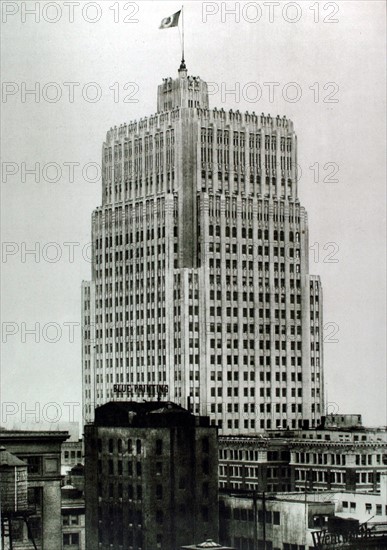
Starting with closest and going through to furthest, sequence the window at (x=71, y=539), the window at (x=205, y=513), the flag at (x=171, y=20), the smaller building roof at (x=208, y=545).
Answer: the flag at (x=171, y=20) → the smaller building roof at (x=208, y=545) → the window at (x=71, y=539) → the window at (x=205, y=513)

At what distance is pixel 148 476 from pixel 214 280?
3923 mm

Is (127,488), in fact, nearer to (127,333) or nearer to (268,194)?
(127,333)

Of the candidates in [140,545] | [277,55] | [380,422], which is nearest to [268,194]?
[277,55]

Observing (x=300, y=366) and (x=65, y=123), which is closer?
(x=65, y=123)

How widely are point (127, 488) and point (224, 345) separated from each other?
3262 mm

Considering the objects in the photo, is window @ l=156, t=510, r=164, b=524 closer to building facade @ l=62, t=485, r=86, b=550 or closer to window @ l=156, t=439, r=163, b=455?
window @ l=156, t=439, r=163, b=455

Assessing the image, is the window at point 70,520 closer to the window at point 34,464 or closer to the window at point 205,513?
the window at point 34,464

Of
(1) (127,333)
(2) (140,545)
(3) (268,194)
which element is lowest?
(2) (140,545)

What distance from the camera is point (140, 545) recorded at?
89.2ft

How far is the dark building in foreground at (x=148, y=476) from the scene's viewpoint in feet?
89.5

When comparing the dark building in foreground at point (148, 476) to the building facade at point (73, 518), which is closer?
the building facade at point (73, 518)

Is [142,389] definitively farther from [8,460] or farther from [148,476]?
[8,460]

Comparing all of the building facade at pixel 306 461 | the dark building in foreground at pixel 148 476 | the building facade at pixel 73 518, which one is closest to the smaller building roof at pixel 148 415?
the dark building in foreground at pixel 148 476

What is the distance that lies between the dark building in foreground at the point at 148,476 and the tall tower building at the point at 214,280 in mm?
525
